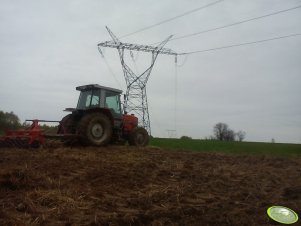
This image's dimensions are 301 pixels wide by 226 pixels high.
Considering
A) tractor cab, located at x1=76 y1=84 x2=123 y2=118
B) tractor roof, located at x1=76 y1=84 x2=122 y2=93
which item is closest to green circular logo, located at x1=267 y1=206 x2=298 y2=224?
tractor cab, located at x1=76 y1=84 x2=123 y2=118

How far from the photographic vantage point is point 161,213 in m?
5.34

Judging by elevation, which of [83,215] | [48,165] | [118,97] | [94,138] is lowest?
[83,215]

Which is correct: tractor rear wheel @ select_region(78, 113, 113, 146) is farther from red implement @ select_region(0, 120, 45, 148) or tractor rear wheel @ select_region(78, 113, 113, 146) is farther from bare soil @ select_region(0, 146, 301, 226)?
bare soil @ select_region(0, 146, 301, 226)

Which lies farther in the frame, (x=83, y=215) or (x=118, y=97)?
(x=118, y=97)

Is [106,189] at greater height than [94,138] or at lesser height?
lesser

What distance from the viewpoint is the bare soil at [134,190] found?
5.14 m

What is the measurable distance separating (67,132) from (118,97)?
208cm

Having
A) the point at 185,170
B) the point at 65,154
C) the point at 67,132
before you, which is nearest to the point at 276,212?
the point at 185,170

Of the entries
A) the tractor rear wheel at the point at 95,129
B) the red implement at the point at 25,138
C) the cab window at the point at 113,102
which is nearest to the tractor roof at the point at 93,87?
the cab window at the point at 113,102

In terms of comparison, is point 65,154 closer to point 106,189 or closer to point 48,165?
point 48,165

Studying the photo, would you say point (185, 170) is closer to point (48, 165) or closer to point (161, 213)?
point (48, 165)

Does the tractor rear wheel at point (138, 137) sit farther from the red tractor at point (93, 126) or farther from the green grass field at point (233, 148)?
the green grass field at point (233, 148)

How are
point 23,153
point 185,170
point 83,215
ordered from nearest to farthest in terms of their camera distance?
point 83,215 → point 185,170 → point 23,153

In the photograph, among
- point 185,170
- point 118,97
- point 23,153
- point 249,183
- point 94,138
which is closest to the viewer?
point 249,183
